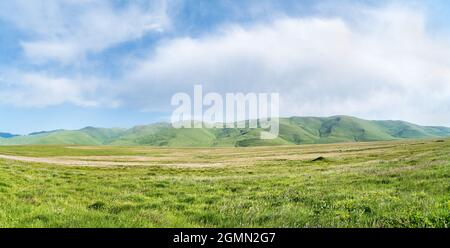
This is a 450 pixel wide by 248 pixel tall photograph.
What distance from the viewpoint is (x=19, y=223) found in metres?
11.0

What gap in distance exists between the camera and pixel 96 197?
18.2 metres

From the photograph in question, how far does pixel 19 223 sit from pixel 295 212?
8.55m

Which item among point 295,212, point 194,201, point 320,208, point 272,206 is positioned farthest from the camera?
point 194,201
